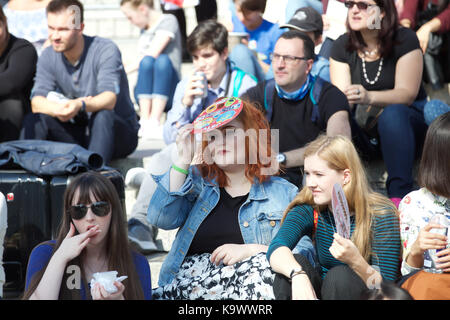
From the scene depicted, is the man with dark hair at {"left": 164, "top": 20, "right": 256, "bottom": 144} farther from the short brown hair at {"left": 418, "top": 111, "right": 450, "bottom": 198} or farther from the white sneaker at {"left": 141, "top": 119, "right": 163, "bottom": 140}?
the short brown hair at {"left": 418, "top": 111, "right": 450, "bottom": 198}

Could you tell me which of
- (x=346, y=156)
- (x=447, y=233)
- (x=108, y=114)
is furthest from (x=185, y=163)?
(x=108, y=114)

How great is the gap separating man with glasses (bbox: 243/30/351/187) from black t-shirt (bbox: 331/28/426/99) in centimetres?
42

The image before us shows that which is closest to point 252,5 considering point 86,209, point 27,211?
point 27,211

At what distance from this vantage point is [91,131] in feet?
14.8

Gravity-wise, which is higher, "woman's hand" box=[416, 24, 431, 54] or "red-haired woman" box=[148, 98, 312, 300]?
"woman's hand" box=[416, 24, 431, 54]

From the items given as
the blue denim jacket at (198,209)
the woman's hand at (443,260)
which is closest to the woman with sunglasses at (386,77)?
the blue denim jacket at (198,209)

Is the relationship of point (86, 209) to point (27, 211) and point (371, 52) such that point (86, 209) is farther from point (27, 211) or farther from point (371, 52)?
point (371, 52)

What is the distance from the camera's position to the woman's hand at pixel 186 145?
3.05 metres

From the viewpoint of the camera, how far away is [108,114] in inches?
177

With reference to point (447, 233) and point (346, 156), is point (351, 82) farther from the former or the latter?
point (447, 233)

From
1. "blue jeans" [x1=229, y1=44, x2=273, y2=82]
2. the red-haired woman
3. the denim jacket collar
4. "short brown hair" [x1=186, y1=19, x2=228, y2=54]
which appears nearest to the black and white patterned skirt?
the red-haired woman

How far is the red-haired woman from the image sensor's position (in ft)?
10.1

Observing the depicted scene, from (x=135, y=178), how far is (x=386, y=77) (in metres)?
1.63
